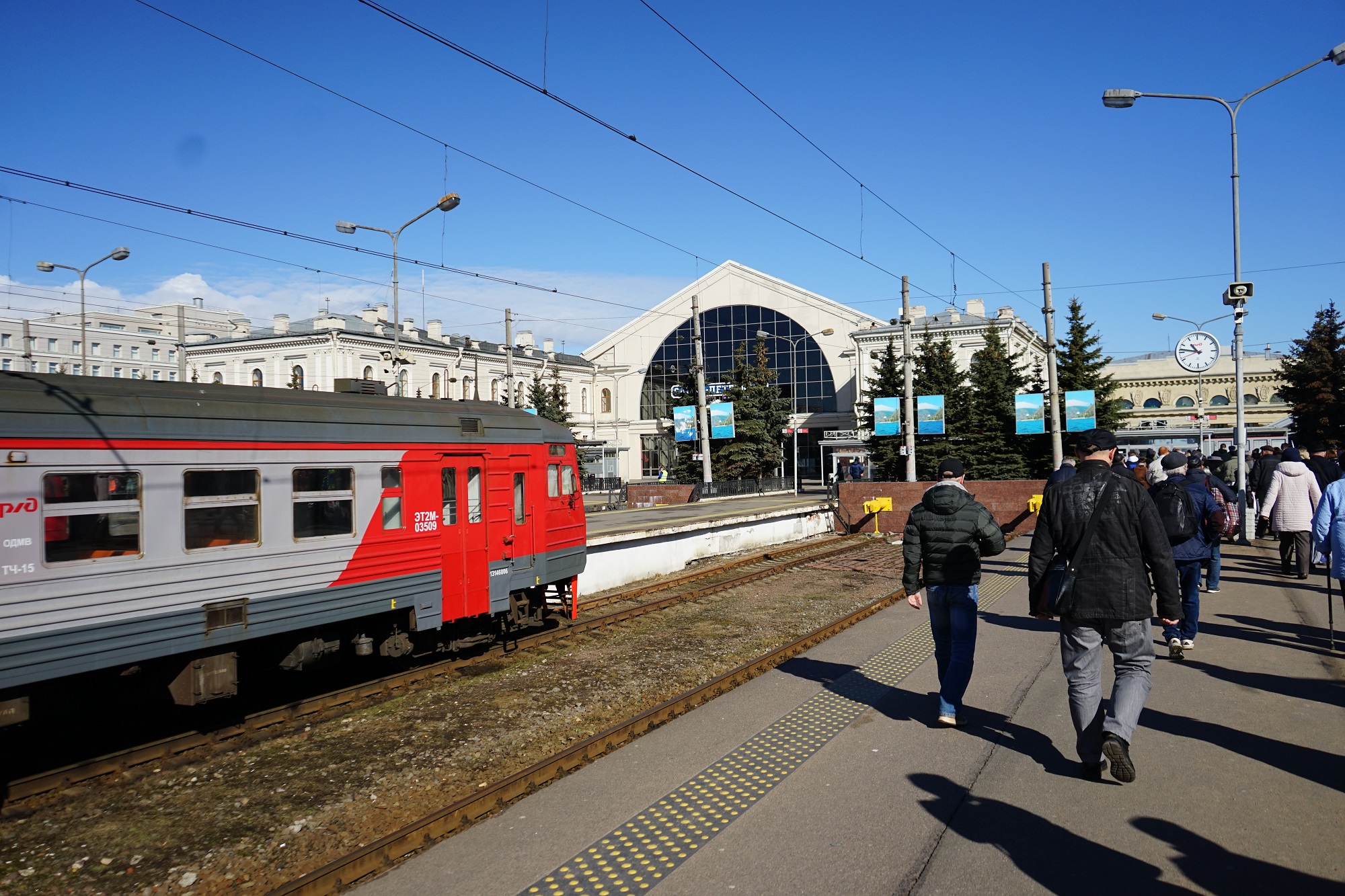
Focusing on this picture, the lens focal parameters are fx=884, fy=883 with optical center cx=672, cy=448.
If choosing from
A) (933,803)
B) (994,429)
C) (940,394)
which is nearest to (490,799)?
(933,803)

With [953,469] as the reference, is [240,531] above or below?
below

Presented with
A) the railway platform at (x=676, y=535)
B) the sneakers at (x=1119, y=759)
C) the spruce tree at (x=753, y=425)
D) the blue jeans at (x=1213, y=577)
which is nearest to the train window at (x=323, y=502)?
the sneakers at (x=1119, y=759)

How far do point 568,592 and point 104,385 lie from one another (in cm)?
691

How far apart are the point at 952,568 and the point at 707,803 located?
2.65 metres

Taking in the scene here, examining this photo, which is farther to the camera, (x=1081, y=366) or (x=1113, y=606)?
(x=1081, y=366)

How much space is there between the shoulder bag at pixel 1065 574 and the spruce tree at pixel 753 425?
42.0 meters

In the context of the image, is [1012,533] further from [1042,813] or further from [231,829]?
[231,829]

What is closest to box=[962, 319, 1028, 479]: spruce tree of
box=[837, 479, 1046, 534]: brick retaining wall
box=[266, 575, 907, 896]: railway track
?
box=[837, 479, 1046, 534]: brick retaining wall

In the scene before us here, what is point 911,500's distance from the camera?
26531 mm

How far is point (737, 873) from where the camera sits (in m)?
4.60

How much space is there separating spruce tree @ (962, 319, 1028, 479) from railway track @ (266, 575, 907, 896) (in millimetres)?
38365

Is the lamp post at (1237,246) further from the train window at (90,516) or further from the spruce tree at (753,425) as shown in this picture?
the spruce tree at (753,425)

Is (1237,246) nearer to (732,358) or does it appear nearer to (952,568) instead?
(952,568)

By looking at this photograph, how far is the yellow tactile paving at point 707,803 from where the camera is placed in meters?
4.64
